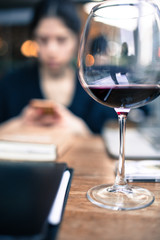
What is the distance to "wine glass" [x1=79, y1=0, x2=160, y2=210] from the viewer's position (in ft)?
1.08

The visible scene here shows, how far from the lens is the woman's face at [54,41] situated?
4.51 ft

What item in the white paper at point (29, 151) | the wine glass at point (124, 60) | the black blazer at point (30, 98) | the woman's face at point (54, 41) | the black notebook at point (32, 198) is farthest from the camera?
the black blazer at point (30, 98)

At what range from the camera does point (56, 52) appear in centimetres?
143

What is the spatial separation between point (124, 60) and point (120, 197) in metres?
0.20

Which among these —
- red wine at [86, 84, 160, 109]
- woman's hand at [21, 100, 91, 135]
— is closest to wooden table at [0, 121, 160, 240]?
red wine at [86, 84, 160, 109]

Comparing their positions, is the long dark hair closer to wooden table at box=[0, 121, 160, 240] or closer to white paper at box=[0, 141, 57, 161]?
white paper at box=[0, 141, 57, 161]

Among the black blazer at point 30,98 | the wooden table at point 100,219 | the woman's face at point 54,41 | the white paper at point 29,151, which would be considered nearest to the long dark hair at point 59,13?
the woman's face at point 54,41

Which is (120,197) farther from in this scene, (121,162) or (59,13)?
(59,13)

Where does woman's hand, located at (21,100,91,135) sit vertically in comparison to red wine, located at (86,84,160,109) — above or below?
below

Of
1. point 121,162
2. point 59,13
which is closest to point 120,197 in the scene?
point 121,162

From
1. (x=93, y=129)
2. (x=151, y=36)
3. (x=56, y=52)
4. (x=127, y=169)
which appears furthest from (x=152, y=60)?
(x=93, y=129)

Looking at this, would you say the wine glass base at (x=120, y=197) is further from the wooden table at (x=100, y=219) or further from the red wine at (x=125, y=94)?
the red wine at (x=125, y=94)

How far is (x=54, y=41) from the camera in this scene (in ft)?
4.60

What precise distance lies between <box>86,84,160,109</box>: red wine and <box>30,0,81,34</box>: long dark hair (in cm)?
119
